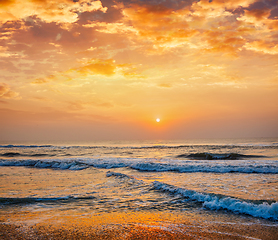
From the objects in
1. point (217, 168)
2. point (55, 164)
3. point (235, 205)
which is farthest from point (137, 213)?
point (55, 164)

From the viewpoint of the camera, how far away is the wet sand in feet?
16.9

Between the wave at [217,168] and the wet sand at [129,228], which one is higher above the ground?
the wet sand at [129,228]

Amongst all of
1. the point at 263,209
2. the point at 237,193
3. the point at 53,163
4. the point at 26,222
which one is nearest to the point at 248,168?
the point at 237,193

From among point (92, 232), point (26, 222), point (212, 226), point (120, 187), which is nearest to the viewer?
point (92, 232)

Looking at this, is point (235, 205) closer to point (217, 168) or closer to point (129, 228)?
point (129, 228)

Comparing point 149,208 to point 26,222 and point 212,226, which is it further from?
point 26,222

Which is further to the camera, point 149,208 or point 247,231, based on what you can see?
point 149,208

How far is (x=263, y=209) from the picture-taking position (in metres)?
6.74

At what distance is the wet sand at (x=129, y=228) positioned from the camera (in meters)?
5.14

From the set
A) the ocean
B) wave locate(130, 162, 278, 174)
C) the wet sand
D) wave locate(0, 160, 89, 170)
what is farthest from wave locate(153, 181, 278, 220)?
wave locate(0, 160, 89, 170)

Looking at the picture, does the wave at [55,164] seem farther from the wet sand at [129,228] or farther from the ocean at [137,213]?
the wet sand at [129,228]

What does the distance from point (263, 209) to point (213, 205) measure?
1602 millimetres

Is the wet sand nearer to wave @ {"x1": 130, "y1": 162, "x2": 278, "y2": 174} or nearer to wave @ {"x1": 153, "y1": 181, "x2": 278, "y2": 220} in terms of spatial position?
wave @ {"x1": 153, "y1": 181, "x2": 278, "y2": 220}

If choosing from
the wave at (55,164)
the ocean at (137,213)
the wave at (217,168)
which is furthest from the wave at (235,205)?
the wave at (55,164)
